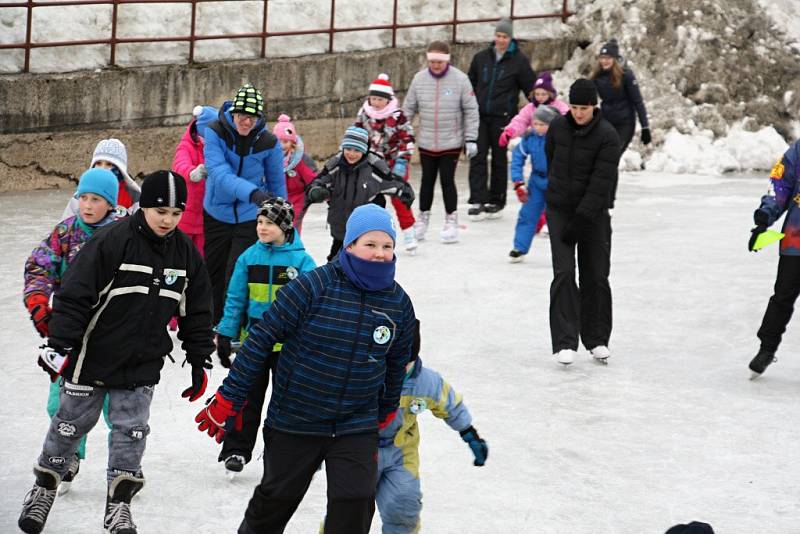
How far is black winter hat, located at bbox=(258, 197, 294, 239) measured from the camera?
6039 mm

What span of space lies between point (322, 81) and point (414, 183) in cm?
165

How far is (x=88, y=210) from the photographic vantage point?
17.5 ft

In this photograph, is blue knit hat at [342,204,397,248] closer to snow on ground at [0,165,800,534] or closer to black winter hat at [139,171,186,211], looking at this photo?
black winter hat at [139,171,186,211]

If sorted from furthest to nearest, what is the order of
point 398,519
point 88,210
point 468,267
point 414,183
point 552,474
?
point 414,183 → point 468,267 → point 552,474 → point 88,210 → point 398,519

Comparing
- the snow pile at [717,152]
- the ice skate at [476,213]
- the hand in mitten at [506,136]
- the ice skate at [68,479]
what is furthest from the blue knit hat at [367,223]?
the snow pile at [717,152]

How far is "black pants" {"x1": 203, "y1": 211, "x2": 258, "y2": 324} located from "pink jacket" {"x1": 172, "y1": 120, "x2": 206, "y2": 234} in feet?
1.11

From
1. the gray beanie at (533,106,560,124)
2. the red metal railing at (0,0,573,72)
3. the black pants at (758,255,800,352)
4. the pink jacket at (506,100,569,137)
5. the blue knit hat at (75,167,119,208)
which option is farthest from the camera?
the red metal railing at (0,0,573,72)

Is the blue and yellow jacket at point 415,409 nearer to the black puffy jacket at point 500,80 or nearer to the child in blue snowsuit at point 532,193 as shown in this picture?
the child in blue snowsuit at point 532,193

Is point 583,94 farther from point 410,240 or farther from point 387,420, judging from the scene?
point 410,240

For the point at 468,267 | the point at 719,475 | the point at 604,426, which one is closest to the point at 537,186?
the point at 468,267

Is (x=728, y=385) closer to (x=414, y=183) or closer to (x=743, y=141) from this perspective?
(x=414, y=183)

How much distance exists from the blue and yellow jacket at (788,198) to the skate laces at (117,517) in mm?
4038

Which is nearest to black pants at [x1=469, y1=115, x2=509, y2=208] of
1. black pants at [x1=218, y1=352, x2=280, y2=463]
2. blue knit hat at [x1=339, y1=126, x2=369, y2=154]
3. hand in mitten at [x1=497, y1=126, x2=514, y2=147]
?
hand in mitten at [x1=497, y1=126, x2=514, y2=147]

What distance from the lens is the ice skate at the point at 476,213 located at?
42.4 feet
